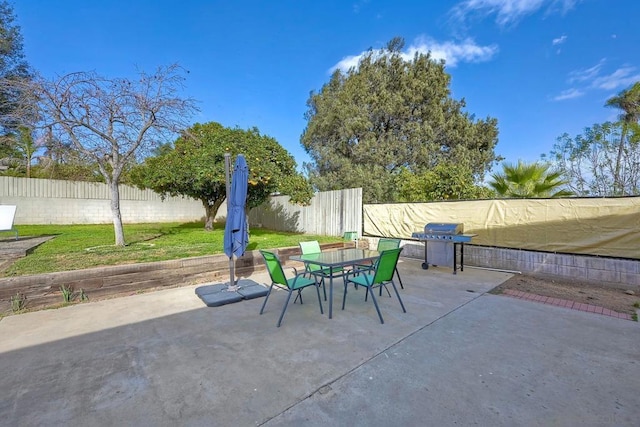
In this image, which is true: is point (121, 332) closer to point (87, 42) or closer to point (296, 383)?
point (296, 383)

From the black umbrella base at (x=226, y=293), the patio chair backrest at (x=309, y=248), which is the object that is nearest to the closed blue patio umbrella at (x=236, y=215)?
the black umbrella base at (x=226, y=293)

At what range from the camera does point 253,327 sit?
3.18 metres

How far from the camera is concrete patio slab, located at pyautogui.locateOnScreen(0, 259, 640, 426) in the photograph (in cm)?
180

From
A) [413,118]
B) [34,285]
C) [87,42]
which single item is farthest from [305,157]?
[34,285]

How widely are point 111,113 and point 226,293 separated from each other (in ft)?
15.4

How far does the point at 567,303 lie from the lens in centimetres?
399

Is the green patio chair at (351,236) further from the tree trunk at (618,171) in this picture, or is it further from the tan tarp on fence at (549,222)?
the tree trunk at (618,171)

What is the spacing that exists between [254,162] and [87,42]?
467cm

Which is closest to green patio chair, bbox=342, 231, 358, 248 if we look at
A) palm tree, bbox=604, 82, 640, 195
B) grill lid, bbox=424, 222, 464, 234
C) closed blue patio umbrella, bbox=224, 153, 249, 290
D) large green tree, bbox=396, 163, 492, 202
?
grill lid, bbox=424, 222, 464, 234

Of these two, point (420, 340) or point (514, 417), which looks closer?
point (514, 417)

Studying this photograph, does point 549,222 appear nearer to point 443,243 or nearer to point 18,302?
point 443,243

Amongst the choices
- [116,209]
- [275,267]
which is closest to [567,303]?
[275,267]

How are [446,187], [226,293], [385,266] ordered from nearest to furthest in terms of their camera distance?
1. [385,266]
2. [226,293]
3. [446,187]

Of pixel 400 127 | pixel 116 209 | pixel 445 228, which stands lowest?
pixel 445 228
